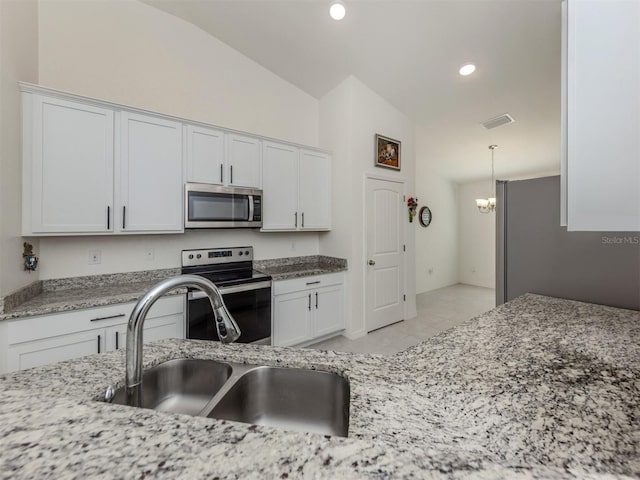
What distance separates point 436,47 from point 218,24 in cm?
230

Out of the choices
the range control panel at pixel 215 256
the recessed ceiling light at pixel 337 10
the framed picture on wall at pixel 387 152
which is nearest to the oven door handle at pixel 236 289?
the range control panel at pixel 215 256

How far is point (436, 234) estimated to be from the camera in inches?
239

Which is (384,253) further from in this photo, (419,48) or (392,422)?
(392,422)

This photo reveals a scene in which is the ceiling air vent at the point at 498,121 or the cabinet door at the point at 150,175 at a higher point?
Result: the ceiling air vent at the point at 498,121

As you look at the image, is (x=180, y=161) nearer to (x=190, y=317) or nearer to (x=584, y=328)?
(x=190, y=317)

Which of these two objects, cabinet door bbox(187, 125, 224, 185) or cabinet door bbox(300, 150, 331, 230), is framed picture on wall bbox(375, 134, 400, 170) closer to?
cabinet door bbox(300, 150, 331, 230)

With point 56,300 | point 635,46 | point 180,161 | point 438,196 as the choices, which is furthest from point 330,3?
point 438,196

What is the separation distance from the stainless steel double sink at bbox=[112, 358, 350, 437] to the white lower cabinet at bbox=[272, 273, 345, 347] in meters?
1.71

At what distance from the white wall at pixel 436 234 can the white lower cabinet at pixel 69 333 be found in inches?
199

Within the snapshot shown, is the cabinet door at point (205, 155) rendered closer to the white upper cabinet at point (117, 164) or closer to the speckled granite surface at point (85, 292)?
the white upper cabinet at point (117, 164)

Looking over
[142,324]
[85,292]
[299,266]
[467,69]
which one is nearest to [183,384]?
[142,324]

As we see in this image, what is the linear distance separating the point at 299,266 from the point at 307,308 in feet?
2.10

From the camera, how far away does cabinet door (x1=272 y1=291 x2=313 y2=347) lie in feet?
8.63

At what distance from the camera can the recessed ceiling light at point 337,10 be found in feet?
7.41
